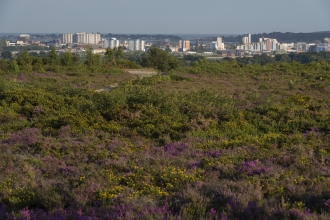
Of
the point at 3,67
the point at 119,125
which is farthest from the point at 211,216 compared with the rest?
the point at 3,67

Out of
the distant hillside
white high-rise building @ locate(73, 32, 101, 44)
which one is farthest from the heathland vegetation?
white high-rise building @ locate(73, 32, 101, 44)

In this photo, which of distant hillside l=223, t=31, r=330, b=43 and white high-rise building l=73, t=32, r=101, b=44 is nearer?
distant hillside l=223, t=31, r=330, b=43

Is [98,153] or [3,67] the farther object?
[3,67]

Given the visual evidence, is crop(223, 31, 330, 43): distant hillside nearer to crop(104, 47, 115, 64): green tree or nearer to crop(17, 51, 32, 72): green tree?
crop(104, 47, 115, 64): green tree

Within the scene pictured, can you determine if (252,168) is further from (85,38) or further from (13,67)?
(85,38)

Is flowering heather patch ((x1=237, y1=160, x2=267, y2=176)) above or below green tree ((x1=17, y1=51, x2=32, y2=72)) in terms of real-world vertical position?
below

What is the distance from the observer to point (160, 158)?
7.76 metres

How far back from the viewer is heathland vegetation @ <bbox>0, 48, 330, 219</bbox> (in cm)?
495

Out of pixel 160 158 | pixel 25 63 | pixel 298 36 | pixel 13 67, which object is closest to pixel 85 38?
pixel 298 36

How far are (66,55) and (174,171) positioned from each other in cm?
2755

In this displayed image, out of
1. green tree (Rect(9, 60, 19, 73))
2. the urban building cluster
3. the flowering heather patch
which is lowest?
the flowering heather patch

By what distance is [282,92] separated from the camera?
18.4 m

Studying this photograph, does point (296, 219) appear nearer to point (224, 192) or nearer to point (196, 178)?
point (224, 192)

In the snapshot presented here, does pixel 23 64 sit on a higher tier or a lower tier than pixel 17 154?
higher
